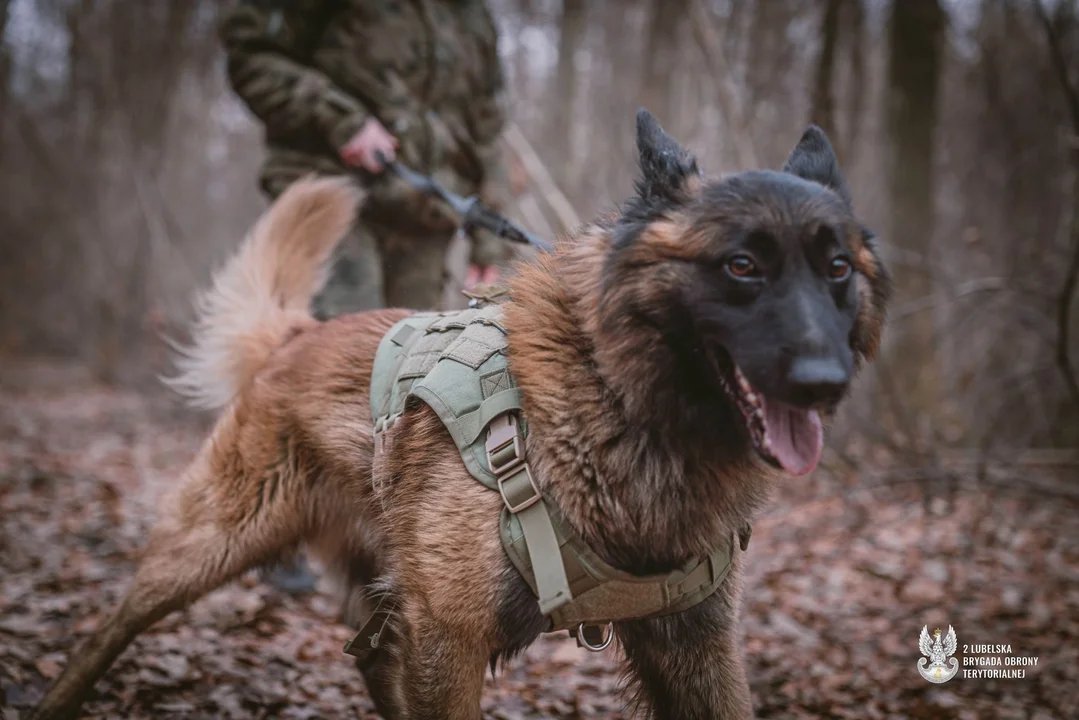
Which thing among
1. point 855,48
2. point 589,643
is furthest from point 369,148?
point 855,48

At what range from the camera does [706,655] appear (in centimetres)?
223

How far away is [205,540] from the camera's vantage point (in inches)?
110

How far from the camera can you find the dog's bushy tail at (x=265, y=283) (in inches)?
126

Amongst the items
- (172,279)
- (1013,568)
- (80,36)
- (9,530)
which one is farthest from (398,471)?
(172,279)

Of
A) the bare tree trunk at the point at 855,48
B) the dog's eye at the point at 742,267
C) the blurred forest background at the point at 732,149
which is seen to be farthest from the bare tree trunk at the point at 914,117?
the dog's eye at the point at 742,267

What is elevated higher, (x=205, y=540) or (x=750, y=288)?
(x=750, y=288)

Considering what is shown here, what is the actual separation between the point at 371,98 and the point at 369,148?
0.45m

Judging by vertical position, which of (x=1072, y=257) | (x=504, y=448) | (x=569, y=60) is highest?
(x=569, y=60)

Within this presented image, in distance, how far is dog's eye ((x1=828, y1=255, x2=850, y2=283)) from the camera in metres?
1.97

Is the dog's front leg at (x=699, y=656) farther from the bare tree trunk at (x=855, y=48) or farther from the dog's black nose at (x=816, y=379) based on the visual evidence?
the bare tree trunk at (x=855, y=48)

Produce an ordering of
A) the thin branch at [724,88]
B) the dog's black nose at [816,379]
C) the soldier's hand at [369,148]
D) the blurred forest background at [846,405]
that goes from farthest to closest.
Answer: the thin branch at [724,88] < the soldier's hand at [369,148] < the blurred forest background at [846,405] < the dog's black nose at [816,379]

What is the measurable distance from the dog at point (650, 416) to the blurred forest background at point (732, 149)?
2256mm

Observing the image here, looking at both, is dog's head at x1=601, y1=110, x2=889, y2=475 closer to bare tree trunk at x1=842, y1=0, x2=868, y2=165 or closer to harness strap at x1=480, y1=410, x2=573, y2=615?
harness strap at x1=480, y1=410, x2=573, y2=615

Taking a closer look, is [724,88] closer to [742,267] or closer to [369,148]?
[369,148]
